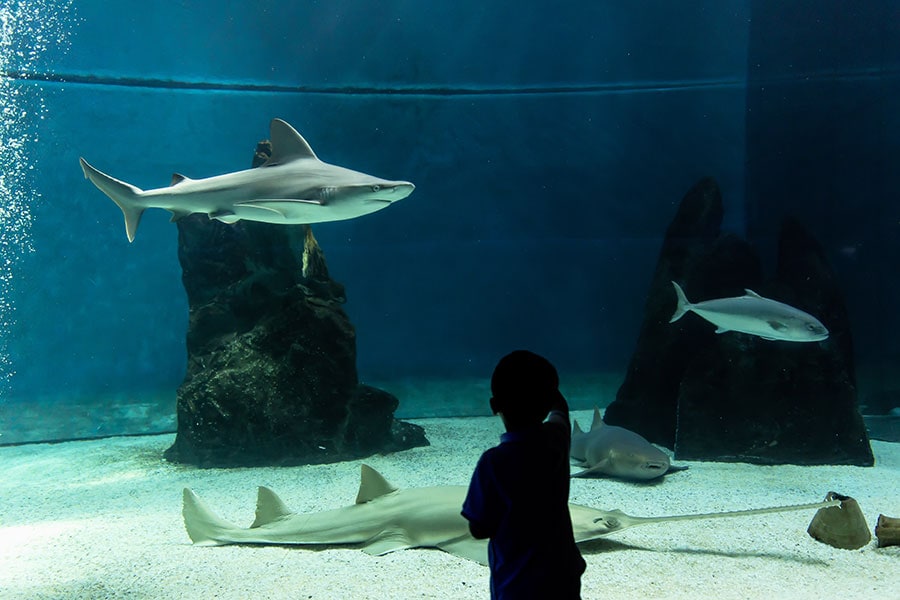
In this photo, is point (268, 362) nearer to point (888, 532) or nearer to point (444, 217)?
point (888, 532)

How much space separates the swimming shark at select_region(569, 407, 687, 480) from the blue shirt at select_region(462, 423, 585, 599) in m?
3.33

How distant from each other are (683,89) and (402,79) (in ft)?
25.1

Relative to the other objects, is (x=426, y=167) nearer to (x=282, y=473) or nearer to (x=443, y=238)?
(x=443, y=238)

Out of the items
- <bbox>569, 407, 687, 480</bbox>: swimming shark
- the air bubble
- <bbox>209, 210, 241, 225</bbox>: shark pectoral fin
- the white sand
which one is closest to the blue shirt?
the white sand

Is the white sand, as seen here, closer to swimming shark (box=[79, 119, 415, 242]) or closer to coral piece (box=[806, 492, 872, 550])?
coral piece (box=[806, 492, 872, 550])

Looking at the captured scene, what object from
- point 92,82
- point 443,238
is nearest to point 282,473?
point 443,238

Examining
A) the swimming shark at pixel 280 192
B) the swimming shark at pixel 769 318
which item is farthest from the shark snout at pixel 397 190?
the swimming shark at pixel 769 318

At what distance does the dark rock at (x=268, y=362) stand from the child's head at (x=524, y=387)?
15.2 ft

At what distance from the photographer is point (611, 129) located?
606 inches

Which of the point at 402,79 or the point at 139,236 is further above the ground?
the point at 402,79

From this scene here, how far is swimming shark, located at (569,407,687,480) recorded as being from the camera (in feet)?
16.1

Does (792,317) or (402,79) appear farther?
(402,79)

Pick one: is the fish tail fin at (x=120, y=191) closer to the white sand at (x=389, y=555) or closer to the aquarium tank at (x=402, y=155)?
the white sand at (x=389, y=555)

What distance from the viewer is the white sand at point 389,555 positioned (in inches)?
112
